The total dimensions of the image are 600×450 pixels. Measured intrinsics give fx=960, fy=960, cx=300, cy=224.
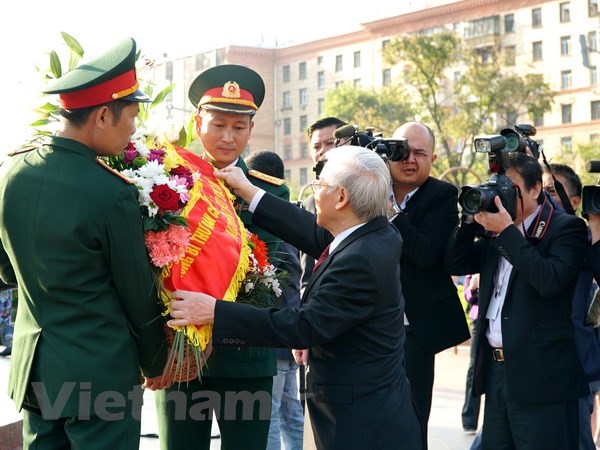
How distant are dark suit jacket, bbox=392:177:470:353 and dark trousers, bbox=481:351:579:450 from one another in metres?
0.45

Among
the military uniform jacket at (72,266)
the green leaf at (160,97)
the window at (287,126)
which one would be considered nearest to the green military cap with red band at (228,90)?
the green leaf at (160,97)

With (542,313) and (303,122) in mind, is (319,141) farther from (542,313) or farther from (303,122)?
(303,122)

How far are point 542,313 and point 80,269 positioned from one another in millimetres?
2212

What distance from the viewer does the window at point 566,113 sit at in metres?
53.6

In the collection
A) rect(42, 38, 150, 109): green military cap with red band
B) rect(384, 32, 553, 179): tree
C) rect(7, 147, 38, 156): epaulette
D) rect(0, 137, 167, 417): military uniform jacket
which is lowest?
rect(0, 137, 167, 417): military uniform jacket

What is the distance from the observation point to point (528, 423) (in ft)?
13.9

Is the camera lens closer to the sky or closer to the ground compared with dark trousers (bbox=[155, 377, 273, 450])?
closer to the sky

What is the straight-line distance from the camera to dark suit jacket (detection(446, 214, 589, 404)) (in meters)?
4.21

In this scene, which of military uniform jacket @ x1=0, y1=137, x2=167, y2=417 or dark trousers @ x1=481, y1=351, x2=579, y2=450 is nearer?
military uniform jacket @ x1=0, y1=137, x2=167, y2=417

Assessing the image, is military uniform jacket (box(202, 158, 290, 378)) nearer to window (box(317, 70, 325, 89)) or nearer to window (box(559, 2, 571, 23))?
window (box(559, 2, 571, 23))

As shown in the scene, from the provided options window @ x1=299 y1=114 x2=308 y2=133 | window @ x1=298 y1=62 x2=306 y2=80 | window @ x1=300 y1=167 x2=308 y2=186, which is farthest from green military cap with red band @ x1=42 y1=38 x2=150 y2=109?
window @ x1=298 y1=62 x2=306 y2=80

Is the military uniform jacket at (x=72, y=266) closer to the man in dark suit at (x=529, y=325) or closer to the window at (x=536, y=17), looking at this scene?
the man in dark suit at (x=529, y=325)

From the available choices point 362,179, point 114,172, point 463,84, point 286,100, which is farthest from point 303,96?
point 114,172

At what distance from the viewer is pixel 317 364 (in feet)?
11.4
